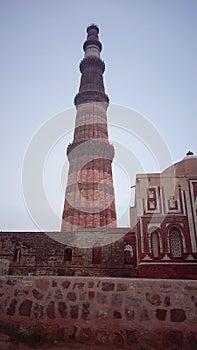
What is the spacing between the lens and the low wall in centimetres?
349

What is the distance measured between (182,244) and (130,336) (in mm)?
9770

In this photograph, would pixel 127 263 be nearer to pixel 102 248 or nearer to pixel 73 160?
pixel 102 248

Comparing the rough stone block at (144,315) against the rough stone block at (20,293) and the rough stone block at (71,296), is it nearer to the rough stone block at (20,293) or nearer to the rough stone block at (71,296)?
the rough stone block at (71,296)

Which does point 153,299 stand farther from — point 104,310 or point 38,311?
point 38,311

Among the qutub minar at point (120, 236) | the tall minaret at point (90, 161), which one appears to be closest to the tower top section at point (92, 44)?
the tall minaret at point (90, 161)

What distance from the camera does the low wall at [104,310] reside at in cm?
349

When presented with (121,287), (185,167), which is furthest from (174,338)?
(185,167)

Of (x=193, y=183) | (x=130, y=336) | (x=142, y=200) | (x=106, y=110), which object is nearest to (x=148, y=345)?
(x=130, y=336)

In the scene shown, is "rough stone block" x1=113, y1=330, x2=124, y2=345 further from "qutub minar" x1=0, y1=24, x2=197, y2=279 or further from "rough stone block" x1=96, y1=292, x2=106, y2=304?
"qutub minar" x1=0, y1=24, x2=197, y2=279

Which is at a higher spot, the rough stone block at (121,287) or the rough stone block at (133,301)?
the rough stone block at (121,287)

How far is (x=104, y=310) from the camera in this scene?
12.1 ft

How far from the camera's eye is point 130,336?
3496 mm

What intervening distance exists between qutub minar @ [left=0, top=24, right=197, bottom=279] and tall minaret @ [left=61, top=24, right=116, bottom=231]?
8 cm

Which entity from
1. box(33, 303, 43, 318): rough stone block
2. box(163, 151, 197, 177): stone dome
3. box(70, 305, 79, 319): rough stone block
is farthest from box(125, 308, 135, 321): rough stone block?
box(163, 151, 197, 177): stone dome
